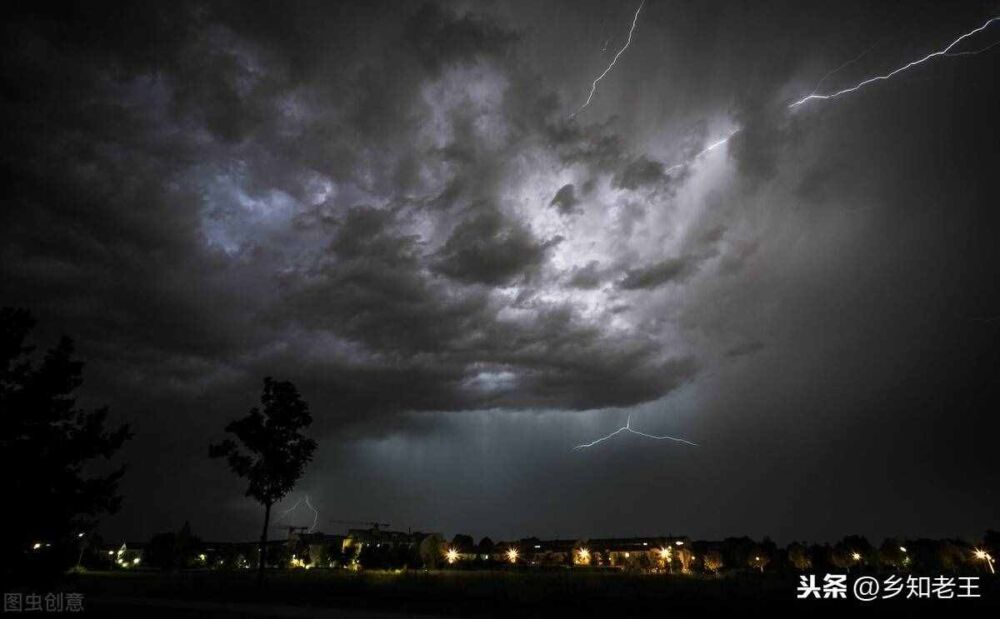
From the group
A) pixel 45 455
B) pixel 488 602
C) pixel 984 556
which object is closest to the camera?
pixel 45 455

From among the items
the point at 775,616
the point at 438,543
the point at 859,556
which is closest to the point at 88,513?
the point at 775,616

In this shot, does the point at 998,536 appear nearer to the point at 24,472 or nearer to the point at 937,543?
the point at 937,543

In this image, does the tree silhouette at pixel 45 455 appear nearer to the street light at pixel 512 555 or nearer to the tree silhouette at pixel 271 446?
the tree silhouette at pixel 271 446

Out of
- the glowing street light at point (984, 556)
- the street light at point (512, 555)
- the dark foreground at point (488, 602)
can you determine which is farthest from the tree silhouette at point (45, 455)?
the glowing street light at point (984, 556)

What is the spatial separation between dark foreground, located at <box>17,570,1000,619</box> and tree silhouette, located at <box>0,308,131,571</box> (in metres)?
2.11

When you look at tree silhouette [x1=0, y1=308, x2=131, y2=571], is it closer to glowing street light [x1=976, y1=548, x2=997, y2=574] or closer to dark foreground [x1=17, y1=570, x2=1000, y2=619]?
dark foreground [x1=17, y1=570, x2=1000, y2=619]

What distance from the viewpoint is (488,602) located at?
2130 centimetres

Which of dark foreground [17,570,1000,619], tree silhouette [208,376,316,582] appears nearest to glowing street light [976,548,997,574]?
dark foreground [17,570,1000,619]

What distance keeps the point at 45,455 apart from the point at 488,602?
1578cm

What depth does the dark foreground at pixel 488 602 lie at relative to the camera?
59.8 feet

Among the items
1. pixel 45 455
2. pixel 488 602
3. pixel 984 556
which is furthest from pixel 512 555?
pixel 45 455

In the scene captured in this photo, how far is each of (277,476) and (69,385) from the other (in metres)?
15.8

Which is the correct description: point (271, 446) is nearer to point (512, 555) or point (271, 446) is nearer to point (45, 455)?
point (45, 455)

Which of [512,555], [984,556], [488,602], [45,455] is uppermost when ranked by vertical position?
[45,455]
